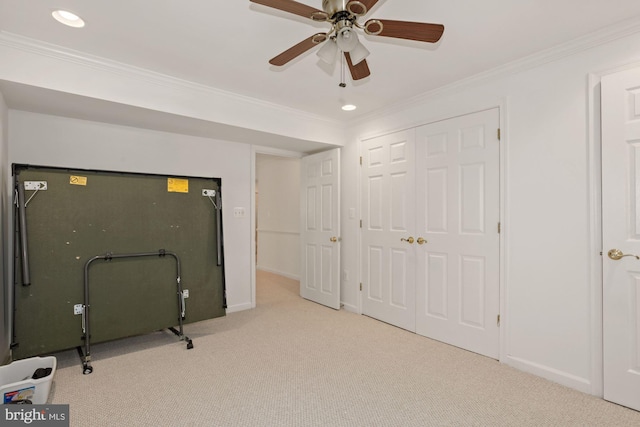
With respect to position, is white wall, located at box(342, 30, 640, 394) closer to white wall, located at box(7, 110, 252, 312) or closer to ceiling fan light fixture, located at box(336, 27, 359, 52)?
ceiling fan light fixture, located at box(336, 27, 359, 52)

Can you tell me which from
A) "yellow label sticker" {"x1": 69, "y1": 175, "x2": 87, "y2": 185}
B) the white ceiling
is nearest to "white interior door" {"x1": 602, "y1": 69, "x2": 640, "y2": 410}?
the white ceiling

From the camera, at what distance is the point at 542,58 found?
8.05ft

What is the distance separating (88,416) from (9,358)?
53.5 inches

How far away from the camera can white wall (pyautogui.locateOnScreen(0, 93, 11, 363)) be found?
2523 mm

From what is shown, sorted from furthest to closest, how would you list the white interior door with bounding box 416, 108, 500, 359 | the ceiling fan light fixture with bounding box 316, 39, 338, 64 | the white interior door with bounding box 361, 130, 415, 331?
the white interior door with bounding box 361, 130, 415, 331, the white interior door with bounding box 416, 108, 500, 359, the ceiling fan light fixture with bounding box 316, 39, 338, 64

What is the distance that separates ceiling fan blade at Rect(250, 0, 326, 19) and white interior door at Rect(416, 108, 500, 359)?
196 cm

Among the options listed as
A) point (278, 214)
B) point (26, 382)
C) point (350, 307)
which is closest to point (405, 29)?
point (26, 382)

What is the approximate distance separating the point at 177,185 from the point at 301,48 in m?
1.94

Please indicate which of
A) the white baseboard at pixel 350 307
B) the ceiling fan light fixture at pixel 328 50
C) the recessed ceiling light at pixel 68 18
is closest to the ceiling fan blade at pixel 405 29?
the ceiling fan light fixture at pixel 328 50

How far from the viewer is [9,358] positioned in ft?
8.80

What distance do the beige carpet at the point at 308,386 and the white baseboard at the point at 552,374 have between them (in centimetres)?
6

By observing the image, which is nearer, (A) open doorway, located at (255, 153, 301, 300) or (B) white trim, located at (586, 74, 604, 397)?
(B) white trim, located at (586, 74, 604, 397)

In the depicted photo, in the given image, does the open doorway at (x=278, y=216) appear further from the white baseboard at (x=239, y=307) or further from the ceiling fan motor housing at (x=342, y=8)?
the ceiling fan motor housing at (x=342, y=8)

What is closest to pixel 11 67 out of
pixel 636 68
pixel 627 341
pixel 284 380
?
pixel 284 380
